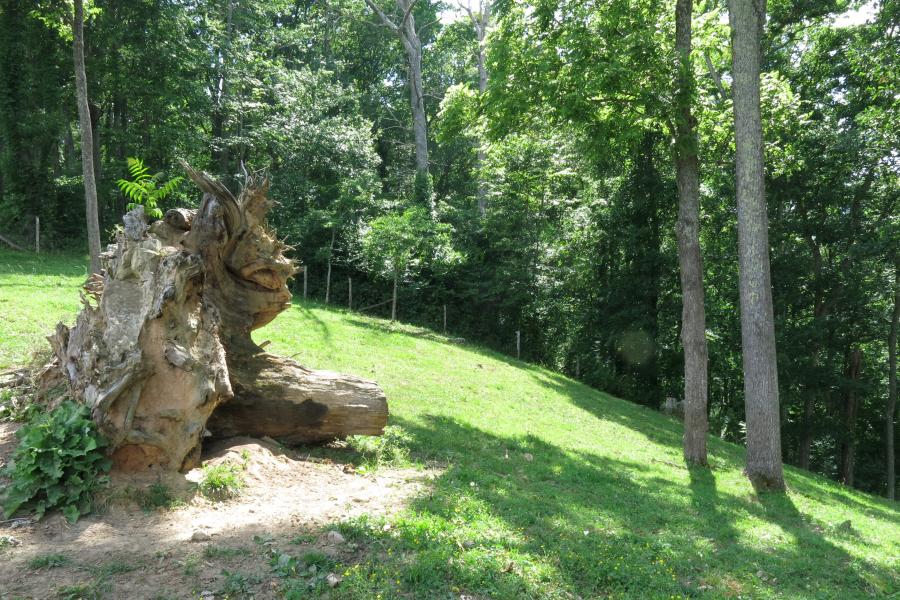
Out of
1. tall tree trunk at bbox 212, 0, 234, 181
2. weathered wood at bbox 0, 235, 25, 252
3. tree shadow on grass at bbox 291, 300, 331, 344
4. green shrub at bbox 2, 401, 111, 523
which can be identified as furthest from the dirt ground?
tall tree trunk at bbox 212, 0, 234, 181

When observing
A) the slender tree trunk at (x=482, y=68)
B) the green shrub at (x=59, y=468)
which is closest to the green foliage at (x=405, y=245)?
A: the slender tree trunk at (x=482, y=68)

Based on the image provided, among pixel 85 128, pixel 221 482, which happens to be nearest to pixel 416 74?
pixel 85 128

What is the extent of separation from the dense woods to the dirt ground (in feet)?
29.4

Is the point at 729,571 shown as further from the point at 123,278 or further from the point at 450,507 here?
the point at 123,278

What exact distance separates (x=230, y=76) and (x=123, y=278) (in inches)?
996

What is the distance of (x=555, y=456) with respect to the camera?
9641 millimetres

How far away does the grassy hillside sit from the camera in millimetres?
4910

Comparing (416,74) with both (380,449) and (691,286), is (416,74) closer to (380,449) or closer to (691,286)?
(691,286)

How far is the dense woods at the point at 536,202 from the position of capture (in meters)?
20.0

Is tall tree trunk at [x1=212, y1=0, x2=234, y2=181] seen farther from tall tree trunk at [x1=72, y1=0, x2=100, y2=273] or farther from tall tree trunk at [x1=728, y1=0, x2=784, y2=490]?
tall tree trunk at [x1=728, y1=0, x2=784, y2=490]

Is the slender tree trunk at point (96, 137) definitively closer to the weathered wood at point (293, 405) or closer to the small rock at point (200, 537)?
the weathered wood at point (293, 405)

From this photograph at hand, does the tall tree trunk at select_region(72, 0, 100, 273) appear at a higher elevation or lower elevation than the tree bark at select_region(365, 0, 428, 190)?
lower

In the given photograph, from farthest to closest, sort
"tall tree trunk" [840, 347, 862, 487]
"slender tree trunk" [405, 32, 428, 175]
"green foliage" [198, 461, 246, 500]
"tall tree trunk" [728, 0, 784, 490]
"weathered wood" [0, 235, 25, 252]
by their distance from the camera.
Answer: "slender tree trunk" [405, 32, 428, 175], "tall tree trunk" [840, 347, 862, 487], "weathered wood" [0, 235, 25, 252], "tall tree trunk" [728, 0, 784, 490], "green foliage" [198, 461, 246, 500]

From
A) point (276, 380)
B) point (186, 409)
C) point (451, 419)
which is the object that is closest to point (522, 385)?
point (451, 419)
